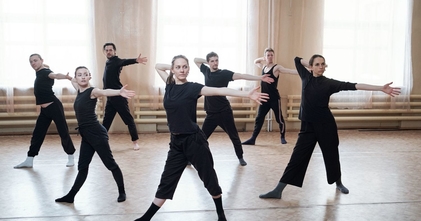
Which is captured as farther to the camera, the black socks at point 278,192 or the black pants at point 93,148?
the black socks at point 278,192

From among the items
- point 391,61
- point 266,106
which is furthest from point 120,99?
point 391,61

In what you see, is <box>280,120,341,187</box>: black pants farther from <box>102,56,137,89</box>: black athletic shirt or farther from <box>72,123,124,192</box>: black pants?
<box>102,56,137,89</box>: black athletic shirt

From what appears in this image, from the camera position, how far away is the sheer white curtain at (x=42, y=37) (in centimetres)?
714

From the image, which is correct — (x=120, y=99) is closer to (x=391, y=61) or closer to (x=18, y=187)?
(x=18, y=187)

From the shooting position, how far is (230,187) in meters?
4.59

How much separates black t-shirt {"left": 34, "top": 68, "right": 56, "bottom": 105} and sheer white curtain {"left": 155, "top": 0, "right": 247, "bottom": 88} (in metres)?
2.53

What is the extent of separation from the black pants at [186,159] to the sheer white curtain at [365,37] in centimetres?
514

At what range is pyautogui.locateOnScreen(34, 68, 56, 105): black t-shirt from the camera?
5207 mm

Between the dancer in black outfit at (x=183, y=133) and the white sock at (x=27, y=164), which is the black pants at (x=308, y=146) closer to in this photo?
the dancer in black outfit at (x=183, y=133)

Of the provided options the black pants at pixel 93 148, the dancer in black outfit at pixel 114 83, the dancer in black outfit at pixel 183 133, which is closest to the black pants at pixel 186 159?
the dancer in black outfit at pixel 183 133

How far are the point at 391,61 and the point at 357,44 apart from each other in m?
0.67

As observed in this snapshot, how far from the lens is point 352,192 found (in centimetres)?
446

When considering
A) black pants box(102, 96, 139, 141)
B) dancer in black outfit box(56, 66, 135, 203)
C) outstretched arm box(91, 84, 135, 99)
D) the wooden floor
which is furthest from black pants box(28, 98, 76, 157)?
outstretched arm box(91, 84, 135, 99)

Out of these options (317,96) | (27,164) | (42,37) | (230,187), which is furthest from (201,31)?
(317,96)
